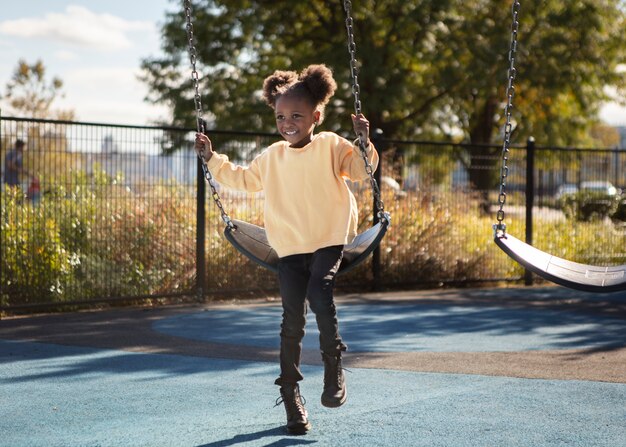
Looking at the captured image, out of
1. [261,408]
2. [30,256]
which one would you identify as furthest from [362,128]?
[30,256]

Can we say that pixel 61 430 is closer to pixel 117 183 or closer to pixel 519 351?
pixel 519 351

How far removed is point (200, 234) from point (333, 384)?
617 centimetres

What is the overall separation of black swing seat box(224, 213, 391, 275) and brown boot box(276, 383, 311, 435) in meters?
0.61

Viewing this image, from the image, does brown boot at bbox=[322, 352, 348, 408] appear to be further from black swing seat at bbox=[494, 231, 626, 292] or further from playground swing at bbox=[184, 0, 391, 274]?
black swing seat at bbox=[494, 231, 626, 292]

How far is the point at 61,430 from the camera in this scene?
449cm

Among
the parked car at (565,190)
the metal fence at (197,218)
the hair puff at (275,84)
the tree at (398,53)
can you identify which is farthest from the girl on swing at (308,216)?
the tree at (398,53)

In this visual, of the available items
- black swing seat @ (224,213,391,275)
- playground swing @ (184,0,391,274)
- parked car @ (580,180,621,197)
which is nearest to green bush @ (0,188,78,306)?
playground swing @ (184,0,391,274)

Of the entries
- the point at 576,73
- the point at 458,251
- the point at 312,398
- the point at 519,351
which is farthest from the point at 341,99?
the point at 312,398

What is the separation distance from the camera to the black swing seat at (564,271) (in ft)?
A: 14.4

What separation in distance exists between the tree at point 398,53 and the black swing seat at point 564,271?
17.2 m

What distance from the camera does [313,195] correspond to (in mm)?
4422

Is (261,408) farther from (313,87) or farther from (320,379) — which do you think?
(313,87)

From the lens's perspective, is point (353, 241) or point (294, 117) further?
point (353, 241)

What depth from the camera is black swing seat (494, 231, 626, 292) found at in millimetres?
4375
